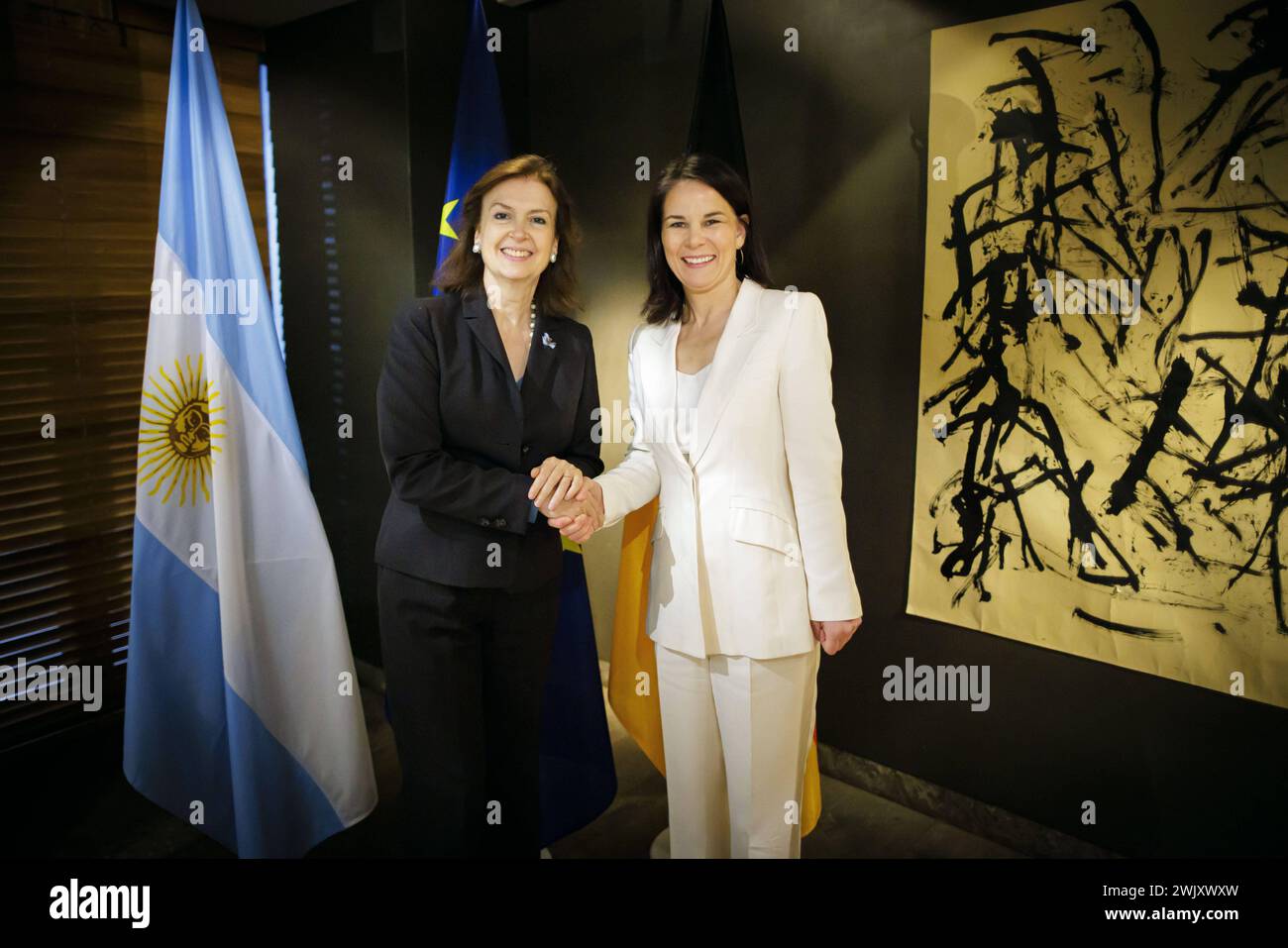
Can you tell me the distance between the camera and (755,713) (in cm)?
202

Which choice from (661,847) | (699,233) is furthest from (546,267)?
(661,847)

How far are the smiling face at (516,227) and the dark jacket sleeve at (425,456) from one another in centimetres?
23

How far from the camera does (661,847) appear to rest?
2650 millimetres

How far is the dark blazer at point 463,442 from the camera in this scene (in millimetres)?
1994

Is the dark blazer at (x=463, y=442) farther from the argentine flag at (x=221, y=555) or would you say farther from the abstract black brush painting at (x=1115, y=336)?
the abstract black brush painting at (x=1115, y=336)

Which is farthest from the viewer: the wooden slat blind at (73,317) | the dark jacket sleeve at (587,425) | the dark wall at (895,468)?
the wooden slat blind at (73,317)

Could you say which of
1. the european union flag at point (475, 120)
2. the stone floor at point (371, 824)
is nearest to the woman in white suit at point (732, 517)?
the stone floor at point (371, 824)

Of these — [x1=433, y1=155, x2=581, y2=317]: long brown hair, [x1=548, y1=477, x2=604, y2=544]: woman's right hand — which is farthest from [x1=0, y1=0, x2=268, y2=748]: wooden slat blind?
[x1=548, y1=477, x2=604, y2=544]: woman's right hand

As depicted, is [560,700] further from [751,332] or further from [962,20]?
[962,20]

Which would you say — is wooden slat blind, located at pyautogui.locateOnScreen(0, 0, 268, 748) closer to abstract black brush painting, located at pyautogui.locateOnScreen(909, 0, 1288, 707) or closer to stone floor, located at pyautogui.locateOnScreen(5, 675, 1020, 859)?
stone floor, located at pyautogui.locateOnScreen(5, 675, 1020, 859)

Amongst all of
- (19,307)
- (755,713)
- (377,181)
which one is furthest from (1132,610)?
(19,307)

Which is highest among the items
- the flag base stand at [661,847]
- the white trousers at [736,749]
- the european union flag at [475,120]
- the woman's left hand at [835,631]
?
the european union flag at [475,120]

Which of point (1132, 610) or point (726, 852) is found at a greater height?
point (1132, 610)
